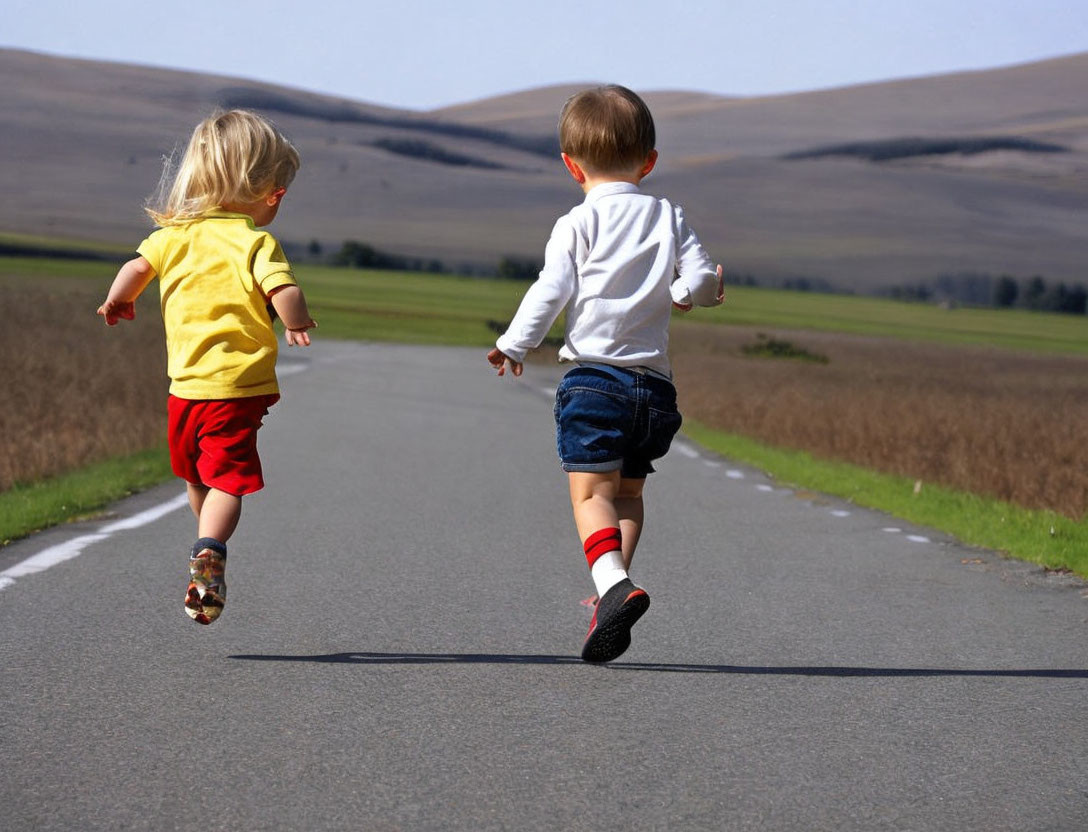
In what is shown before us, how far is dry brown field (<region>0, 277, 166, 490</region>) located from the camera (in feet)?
46.1

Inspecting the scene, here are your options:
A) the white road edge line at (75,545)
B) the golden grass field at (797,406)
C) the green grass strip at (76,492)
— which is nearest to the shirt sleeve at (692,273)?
the white road edge line at (75,545)

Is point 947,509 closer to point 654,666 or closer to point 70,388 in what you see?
point 654,666

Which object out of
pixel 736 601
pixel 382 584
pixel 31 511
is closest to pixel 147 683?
pixel 382 584

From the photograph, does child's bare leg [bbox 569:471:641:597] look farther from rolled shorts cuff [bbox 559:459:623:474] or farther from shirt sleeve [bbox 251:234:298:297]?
shirt sleeve [bbox 251:234:298:297]

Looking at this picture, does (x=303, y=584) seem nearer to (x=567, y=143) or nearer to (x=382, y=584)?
(x=382, y=584)

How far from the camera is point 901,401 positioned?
2320 centimetres

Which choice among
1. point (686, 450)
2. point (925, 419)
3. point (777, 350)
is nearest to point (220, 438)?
point (686, 450)

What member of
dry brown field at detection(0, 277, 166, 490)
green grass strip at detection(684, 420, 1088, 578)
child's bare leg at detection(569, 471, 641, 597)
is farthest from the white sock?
dry brown field at detection(0, 277, 166, 490)

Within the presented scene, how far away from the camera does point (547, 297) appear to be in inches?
224

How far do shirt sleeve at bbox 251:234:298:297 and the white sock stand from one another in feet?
4.61

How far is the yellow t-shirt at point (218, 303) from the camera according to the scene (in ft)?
19.3

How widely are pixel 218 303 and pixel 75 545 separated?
3.24 m

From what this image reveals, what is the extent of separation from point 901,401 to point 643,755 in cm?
1912

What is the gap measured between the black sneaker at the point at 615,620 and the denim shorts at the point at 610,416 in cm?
49
